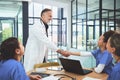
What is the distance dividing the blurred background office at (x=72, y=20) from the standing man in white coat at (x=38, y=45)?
224mm

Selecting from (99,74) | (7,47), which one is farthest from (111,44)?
(7,47)

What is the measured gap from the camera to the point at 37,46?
8.97 ft

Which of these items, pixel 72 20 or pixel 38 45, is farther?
pixel 72 20

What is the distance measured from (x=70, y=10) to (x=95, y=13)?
2.64 meters

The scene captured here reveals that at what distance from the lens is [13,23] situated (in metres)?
4.82

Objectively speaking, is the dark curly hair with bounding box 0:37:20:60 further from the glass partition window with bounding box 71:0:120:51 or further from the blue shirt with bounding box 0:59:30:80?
the glass partition window with bounding box 71:0:120:51

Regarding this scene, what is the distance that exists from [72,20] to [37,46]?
684cm

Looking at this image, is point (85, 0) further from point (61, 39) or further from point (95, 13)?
point (61, 39)

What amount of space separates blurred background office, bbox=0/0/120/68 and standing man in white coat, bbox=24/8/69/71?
0.73 feet

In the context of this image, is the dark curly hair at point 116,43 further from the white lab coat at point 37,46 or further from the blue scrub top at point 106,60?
the white lab coat at point 37,46

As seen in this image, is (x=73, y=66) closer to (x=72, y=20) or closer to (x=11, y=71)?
(x=11, y=71)

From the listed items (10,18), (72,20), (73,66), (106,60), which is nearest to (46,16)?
(73,66)

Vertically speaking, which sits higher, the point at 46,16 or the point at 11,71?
the point at 46,16

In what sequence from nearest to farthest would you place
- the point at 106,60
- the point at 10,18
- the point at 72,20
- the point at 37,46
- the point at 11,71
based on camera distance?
1. the point at 11,71
2. the point at 106,60
3. the point at 37,46
4. the point at 10,18
5. the point at 72,20
